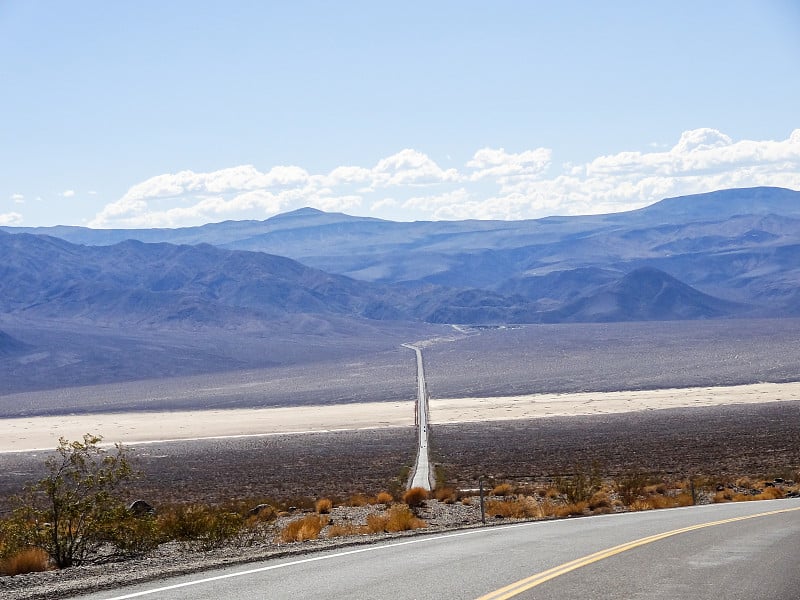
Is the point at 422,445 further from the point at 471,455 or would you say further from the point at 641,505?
the point at 641,505

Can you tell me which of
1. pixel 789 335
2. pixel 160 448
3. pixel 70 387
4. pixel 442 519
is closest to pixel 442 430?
pixel 160 448

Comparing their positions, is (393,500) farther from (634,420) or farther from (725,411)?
(725,411)

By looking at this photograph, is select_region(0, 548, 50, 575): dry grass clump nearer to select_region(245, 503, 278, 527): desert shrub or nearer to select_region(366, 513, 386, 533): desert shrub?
select_region(366, 513, 386, 533): desert shrub

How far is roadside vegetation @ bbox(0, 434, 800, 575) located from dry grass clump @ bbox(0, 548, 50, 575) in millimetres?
12

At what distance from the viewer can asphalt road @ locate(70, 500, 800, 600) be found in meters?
9.12

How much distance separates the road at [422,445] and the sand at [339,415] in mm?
822

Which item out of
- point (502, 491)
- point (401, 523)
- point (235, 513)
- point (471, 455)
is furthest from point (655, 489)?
point (471, 455)

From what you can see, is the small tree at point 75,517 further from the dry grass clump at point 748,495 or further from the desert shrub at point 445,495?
the dry grass clump at point 748,495

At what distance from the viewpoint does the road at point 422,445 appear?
113ft

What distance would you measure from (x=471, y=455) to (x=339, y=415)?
31042 mm

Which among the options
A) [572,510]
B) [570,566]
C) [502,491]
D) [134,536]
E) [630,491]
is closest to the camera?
[570,566]

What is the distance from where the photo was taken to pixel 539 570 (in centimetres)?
1038

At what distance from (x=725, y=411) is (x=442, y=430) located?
757 inches

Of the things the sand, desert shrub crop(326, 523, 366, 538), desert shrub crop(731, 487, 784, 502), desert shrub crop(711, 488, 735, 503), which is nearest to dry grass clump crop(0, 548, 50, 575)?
desert shrub crop(326, 523, 366, 538)
